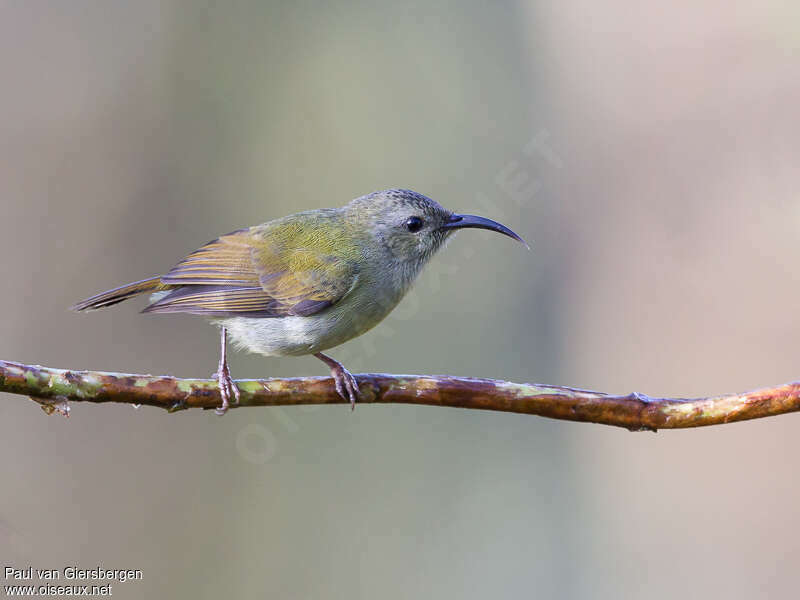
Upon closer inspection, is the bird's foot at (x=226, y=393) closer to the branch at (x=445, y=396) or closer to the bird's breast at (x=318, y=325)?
the branch at (x=445, y=396)

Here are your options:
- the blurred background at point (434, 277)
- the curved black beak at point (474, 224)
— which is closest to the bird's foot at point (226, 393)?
the curved black beak at point (474, 224)

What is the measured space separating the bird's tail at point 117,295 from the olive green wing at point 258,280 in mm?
65

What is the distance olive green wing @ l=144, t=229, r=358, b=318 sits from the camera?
3.86m

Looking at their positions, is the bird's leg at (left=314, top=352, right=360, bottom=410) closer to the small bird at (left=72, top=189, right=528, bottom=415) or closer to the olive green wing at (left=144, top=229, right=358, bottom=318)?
the small bird at (left=72, top=189, right=528, bottom=415)

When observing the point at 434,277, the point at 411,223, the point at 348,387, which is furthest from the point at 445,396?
the point at 434,277

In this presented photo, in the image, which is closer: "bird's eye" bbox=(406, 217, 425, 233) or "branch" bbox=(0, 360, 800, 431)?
"branch" bbox=(0, 360, 800, 431)

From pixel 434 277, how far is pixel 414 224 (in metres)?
1.84

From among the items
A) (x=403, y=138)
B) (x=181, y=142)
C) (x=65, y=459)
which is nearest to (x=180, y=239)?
(x=181, y=142)

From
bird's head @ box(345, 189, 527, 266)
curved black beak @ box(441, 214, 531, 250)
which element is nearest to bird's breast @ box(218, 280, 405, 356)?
bird's head @ box(345, 189, 527, 266)

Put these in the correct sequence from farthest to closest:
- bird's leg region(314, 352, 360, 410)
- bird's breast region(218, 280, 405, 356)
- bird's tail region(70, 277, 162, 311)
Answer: bird's breast region(218, 280, 405, 356), bird's tail region(70, 277, 162, 311), bird's leg region(314, 352, 360, 410)

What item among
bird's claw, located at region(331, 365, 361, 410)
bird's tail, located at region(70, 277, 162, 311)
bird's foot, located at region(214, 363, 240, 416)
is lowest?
bird's claw, located at region(331, 365, 361, 410)

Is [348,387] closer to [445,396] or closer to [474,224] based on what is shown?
[445,396]

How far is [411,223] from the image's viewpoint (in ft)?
13.8

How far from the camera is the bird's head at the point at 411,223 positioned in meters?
4.20
